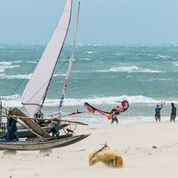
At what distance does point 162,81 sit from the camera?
60938mm

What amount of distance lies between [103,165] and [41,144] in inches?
185

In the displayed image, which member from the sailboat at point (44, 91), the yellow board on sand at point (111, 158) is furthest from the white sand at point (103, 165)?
the sailboat at point (44, 91)

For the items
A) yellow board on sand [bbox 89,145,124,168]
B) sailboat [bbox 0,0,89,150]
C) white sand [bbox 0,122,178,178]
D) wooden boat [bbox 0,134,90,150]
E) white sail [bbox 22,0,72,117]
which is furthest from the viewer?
white sail [bbox 22,0,72,117]

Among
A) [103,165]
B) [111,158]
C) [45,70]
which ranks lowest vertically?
[103,165]

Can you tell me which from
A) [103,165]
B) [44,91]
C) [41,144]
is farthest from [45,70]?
[103,165]

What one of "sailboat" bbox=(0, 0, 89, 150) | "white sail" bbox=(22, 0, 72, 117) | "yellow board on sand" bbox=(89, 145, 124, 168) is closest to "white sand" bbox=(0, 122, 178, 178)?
"yellow board on sand" bbox=(89, 145, 124, 168)

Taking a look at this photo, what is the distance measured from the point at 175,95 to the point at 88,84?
13.0m

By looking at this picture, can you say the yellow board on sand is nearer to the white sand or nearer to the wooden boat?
the white sand

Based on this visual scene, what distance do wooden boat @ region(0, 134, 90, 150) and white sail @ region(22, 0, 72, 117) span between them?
219 cm

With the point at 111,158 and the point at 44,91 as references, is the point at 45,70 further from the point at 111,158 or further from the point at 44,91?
the point at 111,158

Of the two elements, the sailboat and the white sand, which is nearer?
the white sand

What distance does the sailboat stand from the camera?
57.3ft

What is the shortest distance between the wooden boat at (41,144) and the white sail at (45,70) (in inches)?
86.4

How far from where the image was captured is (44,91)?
795 inches
